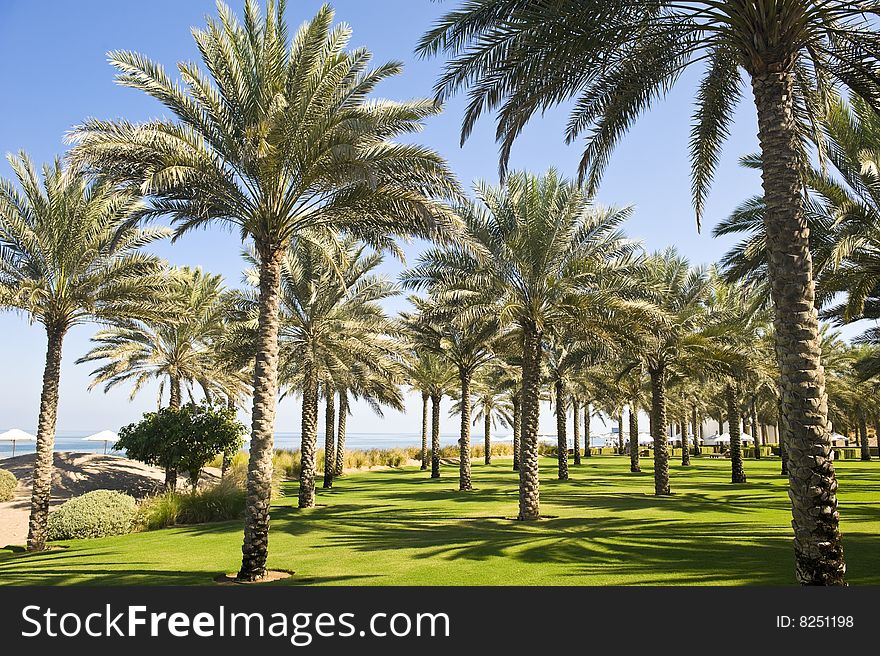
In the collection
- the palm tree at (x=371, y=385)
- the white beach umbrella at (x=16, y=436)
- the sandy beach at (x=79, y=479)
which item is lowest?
the sandy beach at (x=79, y=479)

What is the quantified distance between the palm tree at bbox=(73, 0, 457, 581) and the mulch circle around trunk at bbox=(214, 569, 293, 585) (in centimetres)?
97

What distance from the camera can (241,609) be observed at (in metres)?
6.77

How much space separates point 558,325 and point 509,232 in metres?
3.21

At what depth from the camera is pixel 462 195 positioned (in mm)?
12531

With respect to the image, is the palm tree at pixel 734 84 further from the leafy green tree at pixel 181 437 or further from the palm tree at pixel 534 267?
the leafy green tree at pixel 181 437

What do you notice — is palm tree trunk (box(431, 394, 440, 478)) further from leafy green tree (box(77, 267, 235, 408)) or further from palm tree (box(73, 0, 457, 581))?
palm tree (box(73, 0, 457, 581))

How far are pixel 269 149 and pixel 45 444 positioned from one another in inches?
407

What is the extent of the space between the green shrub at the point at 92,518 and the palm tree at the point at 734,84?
45.7 feet

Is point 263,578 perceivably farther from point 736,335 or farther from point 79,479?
point 79,479

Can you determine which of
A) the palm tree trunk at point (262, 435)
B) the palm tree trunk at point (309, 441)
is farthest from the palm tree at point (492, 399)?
the palm tree trunk at point (262, 435)

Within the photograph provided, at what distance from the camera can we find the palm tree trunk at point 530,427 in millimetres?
16406

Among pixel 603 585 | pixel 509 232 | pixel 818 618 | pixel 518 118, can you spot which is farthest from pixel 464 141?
pixel 818 618

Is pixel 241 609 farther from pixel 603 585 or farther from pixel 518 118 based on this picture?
pixel 518 118

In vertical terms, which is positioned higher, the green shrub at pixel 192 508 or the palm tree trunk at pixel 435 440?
the palm tree trunk at pixel 435 440
